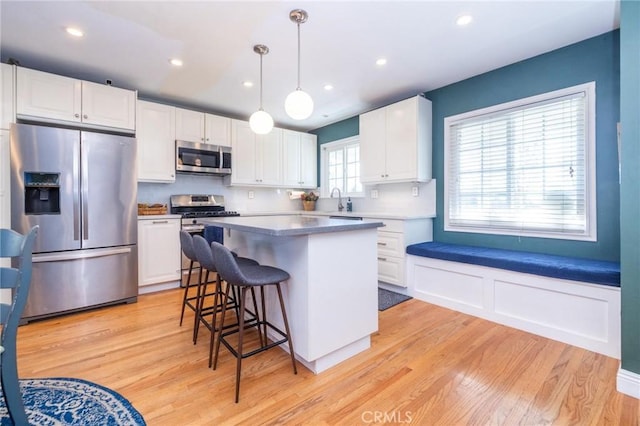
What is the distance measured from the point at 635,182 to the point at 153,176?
438cm

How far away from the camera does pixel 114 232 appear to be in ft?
10.0

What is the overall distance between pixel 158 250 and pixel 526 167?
4.16 metres

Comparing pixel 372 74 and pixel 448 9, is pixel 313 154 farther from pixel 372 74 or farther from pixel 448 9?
pixel 448 9

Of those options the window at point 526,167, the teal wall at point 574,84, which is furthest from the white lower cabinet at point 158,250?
the teal wall at point 574,84

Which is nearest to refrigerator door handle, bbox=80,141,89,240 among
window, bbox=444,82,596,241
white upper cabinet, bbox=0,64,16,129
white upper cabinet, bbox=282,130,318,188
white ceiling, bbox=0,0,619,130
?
white upper cabinet, bbox=0,64,16,129

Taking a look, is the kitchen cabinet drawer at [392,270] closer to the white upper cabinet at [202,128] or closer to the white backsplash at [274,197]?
the white backsplash at [274,197]

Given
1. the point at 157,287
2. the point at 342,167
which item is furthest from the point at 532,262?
the point at 157,287

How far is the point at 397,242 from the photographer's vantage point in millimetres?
3398

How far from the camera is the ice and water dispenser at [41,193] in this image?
8.69ft

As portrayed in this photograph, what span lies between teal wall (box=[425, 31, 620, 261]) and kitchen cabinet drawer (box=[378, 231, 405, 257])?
2.43 ft

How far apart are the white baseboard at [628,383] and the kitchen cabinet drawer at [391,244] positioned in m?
1.91

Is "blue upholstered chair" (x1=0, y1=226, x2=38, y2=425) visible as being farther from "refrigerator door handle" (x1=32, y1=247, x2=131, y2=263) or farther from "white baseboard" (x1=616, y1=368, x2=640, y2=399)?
"white baseboard" (x1=616, y1=368, x2=640, y2=399)

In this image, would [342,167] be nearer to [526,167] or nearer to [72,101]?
[526,167]

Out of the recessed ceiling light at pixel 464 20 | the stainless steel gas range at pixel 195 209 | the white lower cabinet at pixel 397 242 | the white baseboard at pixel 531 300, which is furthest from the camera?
the stainless steel gas range at pixel 195 209
